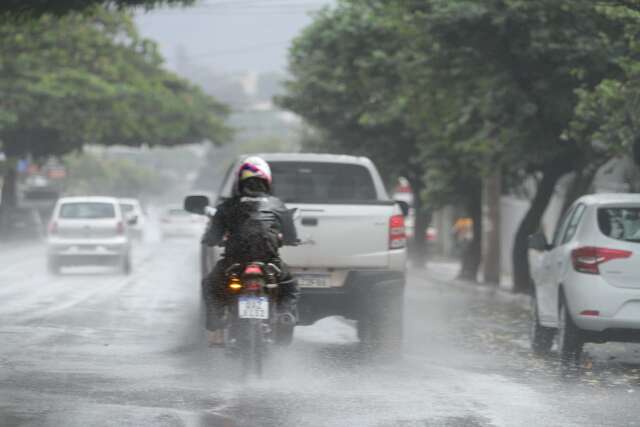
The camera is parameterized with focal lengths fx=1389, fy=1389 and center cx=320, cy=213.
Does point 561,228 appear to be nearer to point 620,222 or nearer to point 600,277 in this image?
point 620,222

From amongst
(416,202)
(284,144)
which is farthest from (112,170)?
(416,202)

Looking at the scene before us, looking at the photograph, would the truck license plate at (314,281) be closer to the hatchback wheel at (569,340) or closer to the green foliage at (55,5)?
the hatchback wheel at (569,340)

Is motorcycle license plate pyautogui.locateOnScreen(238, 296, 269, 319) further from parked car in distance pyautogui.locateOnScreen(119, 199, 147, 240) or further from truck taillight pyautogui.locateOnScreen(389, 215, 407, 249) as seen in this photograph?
parked car in distance pyautogui.locateOnScreen(119, 199, 147, 240)

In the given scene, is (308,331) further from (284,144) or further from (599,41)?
(284,144)

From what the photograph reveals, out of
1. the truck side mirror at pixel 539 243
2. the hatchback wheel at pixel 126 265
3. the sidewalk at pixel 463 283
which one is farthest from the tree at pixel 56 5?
the hatchback wheel at pixel 126 265

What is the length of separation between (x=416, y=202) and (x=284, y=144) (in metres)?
98.4

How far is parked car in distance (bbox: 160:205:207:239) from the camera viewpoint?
54.8 m

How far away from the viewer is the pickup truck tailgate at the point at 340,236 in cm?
1318

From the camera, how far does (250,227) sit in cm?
1017

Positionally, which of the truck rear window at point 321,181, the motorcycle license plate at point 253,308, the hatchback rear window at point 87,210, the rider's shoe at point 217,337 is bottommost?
the rider's shoe at point 217,337

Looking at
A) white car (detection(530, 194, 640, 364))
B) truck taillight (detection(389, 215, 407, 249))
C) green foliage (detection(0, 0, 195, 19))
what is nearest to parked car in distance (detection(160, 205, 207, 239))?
green foliage (detection(0, 0, 195, 19))

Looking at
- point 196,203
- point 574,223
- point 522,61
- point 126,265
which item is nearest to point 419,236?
point 126,265

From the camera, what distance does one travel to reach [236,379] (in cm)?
1063

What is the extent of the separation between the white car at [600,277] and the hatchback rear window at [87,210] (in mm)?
18806
